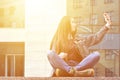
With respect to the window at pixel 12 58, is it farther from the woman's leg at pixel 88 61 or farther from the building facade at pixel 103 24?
the building facade at pixel 103 24

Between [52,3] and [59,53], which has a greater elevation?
[52,3]

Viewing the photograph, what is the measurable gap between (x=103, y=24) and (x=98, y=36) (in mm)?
203

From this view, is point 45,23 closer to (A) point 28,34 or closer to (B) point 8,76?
(A) point 28,34

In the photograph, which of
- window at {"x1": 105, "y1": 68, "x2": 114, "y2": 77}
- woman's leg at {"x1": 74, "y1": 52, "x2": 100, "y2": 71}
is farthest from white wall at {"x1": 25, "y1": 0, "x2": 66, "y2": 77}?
window at {"x1": 105, "y1": 68, "x2": 114, "y2": 77}

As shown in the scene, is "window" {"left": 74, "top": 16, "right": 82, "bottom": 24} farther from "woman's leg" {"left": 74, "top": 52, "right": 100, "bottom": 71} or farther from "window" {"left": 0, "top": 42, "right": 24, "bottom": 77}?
"window" {"left": 0, "top": 42, "right": 24, "bottom": 77}

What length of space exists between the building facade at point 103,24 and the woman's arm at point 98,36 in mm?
51

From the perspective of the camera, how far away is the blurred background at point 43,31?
6.39m

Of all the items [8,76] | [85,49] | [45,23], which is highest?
[45,23]

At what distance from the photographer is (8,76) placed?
21.3 ft

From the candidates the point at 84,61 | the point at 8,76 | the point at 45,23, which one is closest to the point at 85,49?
the point at 84,61

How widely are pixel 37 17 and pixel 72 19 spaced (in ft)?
Result: 1.79

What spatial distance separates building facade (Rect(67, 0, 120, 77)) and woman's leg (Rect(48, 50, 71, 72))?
47 centimetres

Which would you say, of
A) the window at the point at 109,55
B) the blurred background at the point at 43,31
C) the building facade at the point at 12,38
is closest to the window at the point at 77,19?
the blurred background at the point at 43,31

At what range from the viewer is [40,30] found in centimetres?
642
